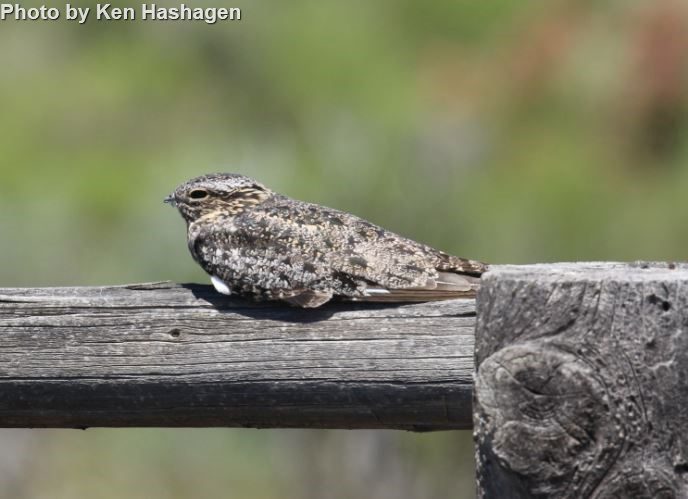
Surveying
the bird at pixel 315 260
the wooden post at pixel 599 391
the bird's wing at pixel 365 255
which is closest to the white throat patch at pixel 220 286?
the bird at pixel 315 260

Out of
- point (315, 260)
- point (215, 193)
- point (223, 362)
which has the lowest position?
point (223, 362)

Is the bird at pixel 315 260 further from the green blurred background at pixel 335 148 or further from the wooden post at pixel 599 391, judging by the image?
the green blurred background at pixel 335 148

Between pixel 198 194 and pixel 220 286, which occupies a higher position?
pixel 198 194

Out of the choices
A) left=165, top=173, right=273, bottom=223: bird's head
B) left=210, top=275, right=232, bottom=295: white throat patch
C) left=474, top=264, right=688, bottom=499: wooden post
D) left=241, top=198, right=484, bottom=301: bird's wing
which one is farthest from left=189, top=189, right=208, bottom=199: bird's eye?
left=474, top=264, right=688, bottom=499: wooden post

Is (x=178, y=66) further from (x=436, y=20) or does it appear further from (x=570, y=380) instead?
(x=570, y=380)

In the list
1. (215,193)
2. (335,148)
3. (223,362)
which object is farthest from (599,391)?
(335,148)

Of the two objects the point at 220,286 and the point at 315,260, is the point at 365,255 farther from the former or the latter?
the point at 220,286
